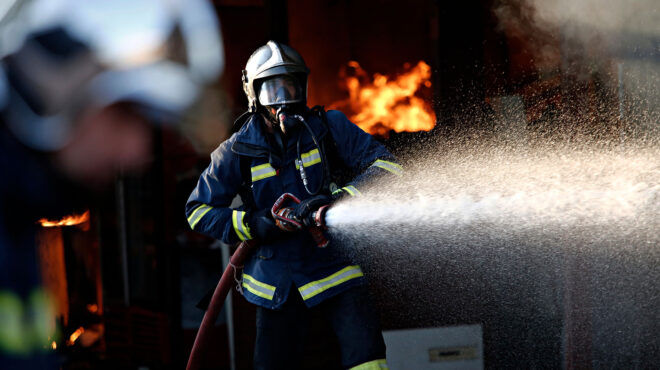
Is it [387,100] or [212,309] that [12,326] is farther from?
[387,100]

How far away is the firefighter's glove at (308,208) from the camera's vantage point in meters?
3.01

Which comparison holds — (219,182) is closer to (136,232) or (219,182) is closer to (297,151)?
(297,151)

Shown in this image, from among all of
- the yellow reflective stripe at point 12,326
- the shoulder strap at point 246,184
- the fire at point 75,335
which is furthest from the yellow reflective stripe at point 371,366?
the fire at point 75,335

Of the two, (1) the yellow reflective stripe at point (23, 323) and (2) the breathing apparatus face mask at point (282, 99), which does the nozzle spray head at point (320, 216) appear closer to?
(2) the breathing apparatus face mask at point (282, 99)

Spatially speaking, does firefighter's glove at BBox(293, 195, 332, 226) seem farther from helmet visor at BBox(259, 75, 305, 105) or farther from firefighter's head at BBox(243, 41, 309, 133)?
helmet visor at BBox(259, 75, 305, 105)

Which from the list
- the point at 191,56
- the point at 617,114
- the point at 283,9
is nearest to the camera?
the point at 617,114

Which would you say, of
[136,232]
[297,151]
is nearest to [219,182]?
[297,151]

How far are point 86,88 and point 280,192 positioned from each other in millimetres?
2660

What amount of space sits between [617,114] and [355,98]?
6.09ft

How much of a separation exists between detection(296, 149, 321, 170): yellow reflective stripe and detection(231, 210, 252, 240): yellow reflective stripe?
0.36 m

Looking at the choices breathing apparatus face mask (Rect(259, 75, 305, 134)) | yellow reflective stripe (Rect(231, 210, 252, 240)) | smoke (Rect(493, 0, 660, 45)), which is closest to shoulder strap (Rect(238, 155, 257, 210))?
yellow reflective stripe (Rect(231, 210, 252, 240))

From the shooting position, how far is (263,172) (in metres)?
A: 3.30

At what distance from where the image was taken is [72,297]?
613 centimetres

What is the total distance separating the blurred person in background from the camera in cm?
443
